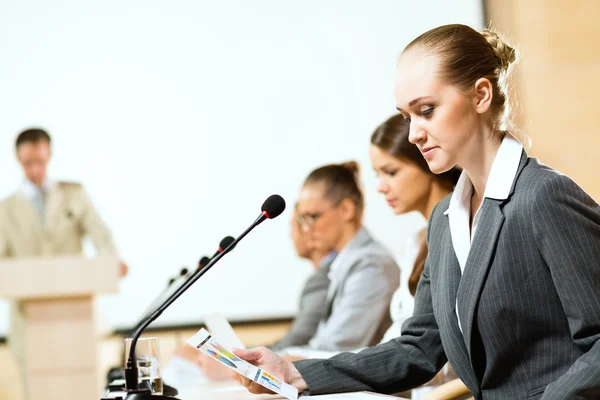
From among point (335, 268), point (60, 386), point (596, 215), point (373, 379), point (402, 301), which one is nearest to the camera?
point (596, 215)

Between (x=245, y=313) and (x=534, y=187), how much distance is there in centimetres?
471

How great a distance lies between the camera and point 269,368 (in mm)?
1809

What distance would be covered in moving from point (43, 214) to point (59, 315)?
179cm

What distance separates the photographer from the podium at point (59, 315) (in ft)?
14.4

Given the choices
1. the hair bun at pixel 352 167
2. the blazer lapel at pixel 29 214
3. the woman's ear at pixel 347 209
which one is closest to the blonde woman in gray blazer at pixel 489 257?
the woman's ear at pixel 347 209

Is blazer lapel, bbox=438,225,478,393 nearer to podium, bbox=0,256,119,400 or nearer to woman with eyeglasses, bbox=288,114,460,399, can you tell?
woman with eyeglasses, bbox=288,114,460,399

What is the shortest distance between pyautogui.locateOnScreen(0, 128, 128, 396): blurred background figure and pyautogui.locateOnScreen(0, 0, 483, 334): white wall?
0.29 feet

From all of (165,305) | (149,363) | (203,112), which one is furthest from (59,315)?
(165,305)

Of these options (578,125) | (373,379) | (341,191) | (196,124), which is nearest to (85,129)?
(196,124)

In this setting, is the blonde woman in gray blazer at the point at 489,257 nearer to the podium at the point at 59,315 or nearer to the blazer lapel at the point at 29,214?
the podium at the point at 59,315

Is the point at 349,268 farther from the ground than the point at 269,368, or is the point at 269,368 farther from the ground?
the point at 269,368

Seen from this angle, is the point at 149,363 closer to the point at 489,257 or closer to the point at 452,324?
the point at 452,324

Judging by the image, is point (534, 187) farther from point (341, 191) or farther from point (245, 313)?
point (245, 313)

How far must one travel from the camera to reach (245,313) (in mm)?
6094
